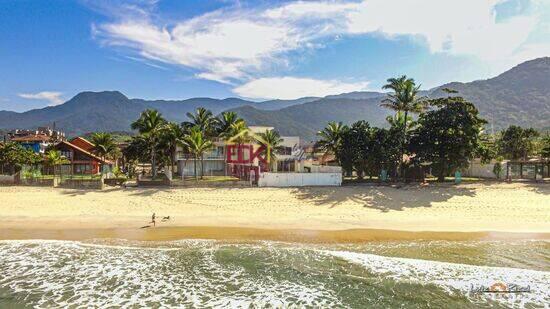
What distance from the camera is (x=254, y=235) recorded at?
941 inches

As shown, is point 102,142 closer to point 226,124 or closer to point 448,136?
point 226,124

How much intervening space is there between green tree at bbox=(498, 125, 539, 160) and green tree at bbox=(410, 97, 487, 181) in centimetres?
1492

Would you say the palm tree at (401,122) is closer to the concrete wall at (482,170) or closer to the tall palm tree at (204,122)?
the concrete wall at (482,170)

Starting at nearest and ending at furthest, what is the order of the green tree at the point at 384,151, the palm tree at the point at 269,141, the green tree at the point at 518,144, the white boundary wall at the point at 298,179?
the white boundary wall at the point at 298,179
the green tree at the point at 384,151
the palm tree at the point at 269,141
the green tree at the point at 518,144

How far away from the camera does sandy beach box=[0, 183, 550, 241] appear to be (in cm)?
2505

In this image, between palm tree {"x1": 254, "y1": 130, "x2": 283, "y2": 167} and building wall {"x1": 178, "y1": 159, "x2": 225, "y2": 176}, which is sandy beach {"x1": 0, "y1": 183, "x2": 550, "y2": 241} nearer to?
palm tree {"x1": 254, "y1": 130, "x2": 283, "y2": 167}

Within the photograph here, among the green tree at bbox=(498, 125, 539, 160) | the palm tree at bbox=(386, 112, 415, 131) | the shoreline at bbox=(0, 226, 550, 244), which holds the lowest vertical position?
the shoreline at bbox=(0, 226, 550, 244)

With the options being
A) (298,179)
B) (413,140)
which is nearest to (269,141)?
(298,179)

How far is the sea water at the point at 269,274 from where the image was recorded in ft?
48.0

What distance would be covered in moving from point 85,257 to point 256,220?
37.0ft

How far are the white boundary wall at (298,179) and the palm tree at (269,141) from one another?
797 centimetres

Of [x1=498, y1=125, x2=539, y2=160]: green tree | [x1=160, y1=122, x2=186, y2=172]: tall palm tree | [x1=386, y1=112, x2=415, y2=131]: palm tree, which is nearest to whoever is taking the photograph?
[x1=386, y1=112, x2=415, y2=131]: palm tree

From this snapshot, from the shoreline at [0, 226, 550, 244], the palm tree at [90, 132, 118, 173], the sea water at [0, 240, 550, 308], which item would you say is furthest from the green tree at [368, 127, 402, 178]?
the palm tree at [90, 132, 118, 173]

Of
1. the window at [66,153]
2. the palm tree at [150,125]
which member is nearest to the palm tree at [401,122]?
the palm tree at [150,125]
